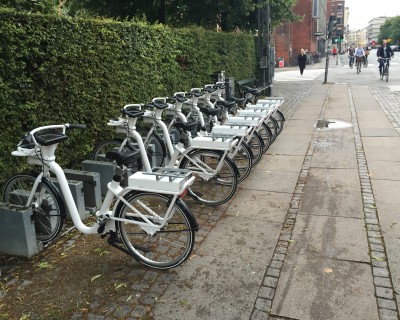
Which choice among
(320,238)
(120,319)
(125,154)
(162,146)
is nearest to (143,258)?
(120,319)

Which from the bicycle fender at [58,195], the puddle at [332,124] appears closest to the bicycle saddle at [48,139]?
the bicycle fender at [58,195]

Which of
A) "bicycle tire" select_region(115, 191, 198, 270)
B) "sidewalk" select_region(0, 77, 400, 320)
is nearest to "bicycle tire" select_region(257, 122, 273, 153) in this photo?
"sidewalk" select_region(0, 77, 400, 320)

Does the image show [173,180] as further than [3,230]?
No

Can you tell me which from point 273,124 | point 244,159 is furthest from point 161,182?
point 273,124

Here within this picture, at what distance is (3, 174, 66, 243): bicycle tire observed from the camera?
371cm

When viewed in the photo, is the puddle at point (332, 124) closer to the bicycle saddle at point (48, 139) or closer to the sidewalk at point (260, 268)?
the sidewalk at point (260, 268)

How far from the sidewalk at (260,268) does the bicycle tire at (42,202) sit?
219 mm

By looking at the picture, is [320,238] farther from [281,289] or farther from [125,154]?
[125,154]

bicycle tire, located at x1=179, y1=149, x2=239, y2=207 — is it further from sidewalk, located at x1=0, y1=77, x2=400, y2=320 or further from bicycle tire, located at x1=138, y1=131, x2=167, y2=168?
bicycle tire, located at x1=138, y1=131, x2=167, y2=168

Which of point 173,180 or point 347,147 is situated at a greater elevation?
point 173,180

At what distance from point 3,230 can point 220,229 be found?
2148 millimetres

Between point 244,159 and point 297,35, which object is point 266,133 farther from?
point 297,35

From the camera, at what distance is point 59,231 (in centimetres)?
380

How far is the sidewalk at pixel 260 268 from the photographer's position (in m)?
2.95
